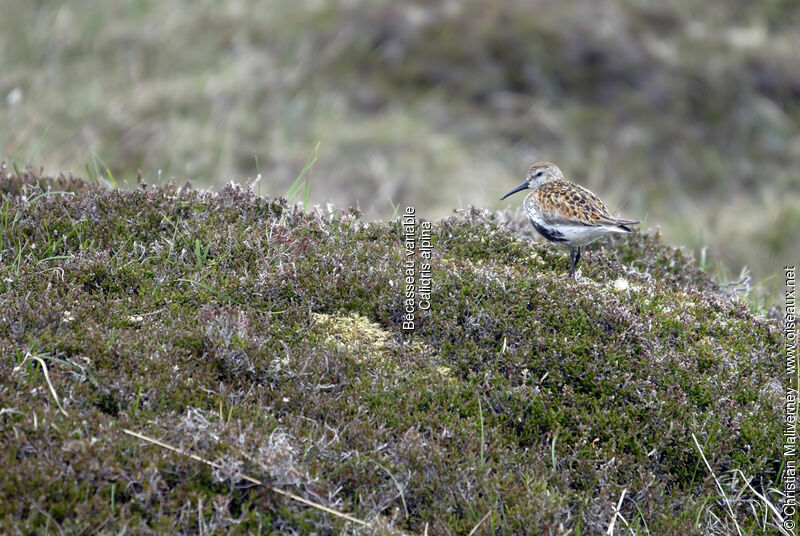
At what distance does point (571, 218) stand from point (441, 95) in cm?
980

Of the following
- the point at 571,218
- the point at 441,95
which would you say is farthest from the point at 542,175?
the point at 441,95

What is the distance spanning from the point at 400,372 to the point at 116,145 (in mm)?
9605

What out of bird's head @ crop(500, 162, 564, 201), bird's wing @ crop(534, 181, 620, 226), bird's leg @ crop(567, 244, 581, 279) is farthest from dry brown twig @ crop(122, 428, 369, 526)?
bird's head @ crop(500, 162, 564, 201)

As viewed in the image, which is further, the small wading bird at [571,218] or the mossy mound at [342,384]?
the small wading bird at [571,218]

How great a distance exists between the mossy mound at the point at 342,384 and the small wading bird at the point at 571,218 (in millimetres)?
328

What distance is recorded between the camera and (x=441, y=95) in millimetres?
15852

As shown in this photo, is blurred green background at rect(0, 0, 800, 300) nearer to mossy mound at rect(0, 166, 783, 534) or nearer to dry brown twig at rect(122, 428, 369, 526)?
mossy mound at rect(0, 166, 783, 534)

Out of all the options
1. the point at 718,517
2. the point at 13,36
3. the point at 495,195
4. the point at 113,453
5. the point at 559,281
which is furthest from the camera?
the point at 13,36

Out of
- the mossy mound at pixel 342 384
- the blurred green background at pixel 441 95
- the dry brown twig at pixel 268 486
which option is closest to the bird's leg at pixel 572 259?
the mossy mound at pixel 342 384

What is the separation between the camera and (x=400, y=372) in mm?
5473

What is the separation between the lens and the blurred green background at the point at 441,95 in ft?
44.7

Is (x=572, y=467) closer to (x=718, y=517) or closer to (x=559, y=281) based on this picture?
(x=718, y=517)

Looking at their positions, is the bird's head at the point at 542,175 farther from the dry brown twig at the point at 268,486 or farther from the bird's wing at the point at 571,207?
the dry brown twig at the point at 268,486

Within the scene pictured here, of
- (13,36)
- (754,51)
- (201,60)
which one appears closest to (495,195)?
(201,60)
